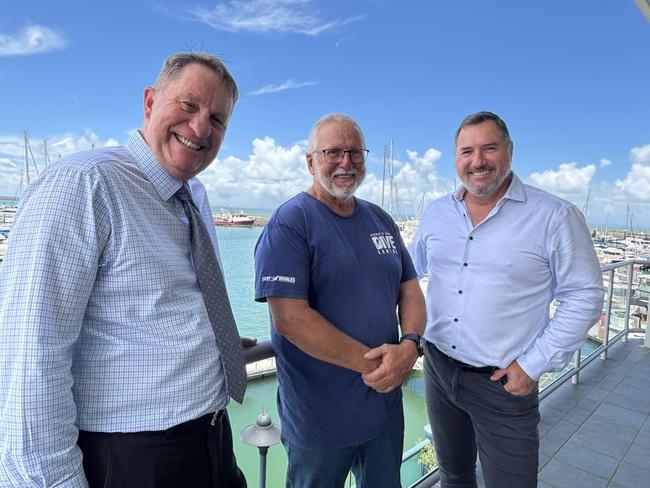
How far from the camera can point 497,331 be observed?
4.95 feet

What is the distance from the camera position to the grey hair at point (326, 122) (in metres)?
1.35

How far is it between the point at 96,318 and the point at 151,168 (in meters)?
0.37

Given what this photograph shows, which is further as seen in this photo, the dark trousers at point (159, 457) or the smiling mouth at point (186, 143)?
the smiling mouth at point (186, 143)

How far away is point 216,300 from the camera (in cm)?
98

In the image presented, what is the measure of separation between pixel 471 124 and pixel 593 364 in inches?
144

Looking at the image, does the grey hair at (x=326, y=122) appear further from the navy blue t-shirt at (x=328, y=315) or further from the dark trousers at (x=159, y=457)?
the dark trousers at (x=159, y=457)

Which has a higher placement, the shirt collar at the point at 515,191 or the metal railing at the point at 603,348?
the shirt collar at the point at 515,191

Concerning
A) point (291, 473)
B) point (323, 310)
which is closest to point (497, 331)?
point (323, 310)

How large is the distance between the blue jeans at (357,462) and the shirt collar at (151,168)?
2.98 feet

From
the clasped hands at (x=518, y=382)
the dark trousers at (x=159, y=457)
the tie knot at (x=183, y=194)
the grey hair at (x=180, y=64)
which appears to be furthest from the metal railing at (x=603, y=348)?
the grey hair at (x=180, y=64)

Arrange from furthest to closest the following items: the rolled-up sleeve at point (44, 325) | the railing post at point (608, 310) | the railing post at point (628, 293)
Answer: the railing post at point (628, 293), the railing post at point (608, 310), the rolled-up sleeve at point (44, 325)

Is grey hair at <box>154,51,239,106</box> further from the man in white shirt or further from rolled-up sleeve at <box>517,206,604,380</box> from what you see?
rolled-up sleeve at <box>517,206,604,380</box>

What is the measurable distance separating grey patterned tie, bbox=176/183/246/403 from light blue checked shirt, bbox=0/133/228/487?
2cm

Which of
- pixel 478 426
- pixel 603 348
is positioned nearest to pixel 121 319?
pixel 478 426
